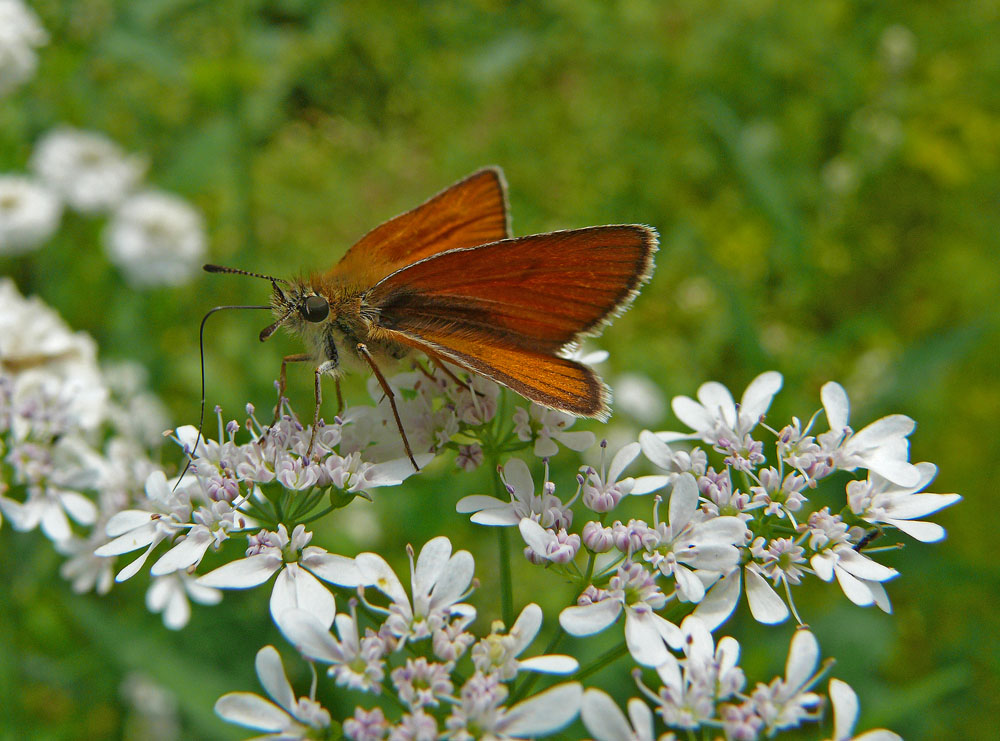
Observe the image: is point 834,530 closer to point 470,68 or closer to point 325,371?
point 325,371

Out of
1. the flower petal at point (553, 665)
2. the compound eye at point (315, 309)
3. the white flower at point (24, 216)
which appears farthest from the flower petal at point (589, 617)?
the white flower at point (24, 216)

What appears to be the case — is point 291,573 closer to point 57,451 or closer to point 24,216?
point 57,451

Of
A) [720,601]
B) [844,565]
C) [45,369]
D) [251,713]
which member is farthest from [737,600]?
[45,369]

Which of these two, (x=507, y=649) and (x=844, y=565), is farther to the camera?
(x=844, y=565)

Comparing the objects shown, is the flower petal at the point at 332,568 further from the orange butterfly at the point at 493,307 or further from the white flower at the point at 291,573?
the orange butterfly at the point at 493,307

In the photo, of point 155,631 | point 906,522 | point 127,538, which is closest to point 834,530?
point 906,522

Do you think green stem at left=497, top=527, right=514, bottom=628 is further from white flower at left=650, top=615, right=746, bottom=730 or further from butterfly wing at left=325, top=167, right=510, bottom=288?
butterfly wing at left=325, top=167, right=510, bottom=288
